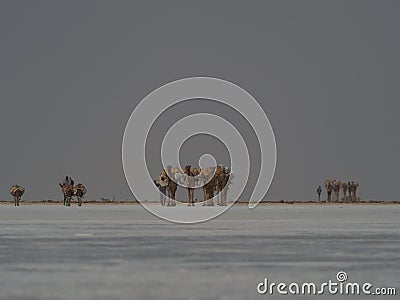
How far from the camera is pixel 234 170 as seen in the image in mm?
68125

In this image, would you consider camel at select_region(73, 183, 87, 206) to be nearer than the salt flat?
No

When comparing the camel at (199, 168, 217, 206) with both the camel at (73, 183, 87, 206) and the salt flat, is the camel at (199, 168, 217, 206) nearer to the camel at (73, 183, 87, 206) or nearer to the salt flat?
the camel at (73, 183, 87, 206)

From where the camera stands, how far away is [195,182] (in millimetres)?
67938

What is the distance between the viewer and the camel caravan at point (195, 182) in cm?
6644

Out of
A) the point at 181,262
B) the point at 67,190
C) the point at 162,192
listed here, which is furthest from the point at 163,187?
the point at 181,262

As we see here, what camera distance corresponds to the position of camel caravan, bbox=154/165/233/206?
218 feet

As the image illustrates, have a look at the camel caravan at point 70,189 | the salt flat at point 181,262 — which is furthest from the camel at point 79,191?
the salt flat at point 181,262

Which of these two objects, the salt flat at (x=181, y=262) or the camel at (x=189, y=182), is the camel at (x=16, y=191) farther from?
the salt flat at (x=181, y=262)

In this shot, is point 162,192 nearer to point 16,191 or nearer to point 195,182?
point 195,182

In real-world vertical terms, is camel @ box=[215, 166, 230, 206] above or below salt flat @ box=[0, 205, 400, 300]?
above

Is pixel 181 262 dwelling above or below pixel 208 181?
below

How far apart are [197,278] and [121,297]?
2116mm

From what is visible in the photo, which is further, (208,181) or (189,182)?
(208,181)

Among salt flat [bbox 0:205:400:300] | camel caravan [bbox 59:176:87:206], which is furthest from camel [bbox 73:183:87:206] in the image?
salt flat [bbox 0:205:400:300]
